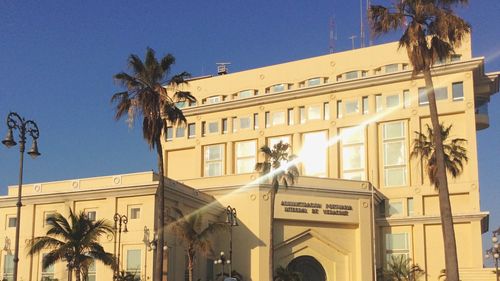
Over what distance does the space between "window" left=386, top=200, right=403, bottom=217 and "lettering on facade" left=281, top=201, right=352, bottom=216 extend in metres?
8.09

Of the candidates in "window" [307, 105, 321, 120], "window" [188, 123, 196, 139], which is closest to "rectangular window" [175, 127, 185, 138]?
"window" [188, 123, 196, 139]

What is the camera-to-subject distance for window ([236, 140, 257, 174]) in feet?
253

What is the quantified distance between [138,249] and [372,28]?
25630 millimetres

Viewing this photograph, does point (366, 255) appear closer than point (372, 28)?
No

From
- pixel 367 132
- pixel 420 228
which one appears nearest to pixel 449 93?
pixel 367 132

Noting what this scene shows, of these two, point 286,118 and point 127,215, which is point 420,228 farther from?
point 127,215

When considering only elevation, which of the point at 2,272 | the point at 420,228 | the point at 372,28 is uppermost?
the point at 372,28

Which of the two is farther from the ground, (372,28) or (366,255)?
(372,28)

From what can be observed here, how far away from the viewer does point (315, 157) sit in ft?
245

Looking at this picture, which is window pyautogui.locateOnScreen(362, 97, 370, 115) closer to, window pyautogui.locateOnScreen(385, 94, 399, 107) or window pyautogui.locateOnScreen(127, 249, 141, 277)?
window pyautogui.locateOnScreen(385, 94, 399, 107)

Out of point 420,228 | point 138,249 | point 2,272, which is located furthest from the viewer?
point 420,228

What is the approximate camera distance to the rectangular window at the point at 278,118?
76500 mm

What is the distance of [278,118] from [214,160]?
29.7ft

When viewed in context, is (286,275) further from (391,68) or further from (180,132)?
(180,132)
